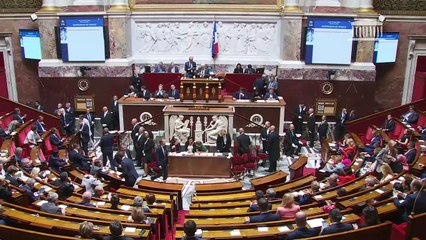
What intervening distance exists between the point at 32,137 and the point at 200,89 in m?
5.97

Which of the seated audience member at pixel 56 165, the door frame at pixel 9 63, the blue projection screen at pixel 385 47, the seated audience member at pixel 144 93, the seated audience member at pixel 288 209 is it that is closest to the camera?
the seated audience member at pixel 288 209

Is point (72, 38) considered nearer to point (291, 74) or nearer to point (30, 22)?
point (30, 22)

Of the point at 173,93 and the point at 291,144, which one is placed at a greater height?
the point at 173,93

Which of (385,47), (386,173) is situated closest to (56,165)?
(386,173)

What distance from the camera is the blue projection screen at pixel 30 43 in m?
18.5

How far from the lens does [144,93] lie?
1638 cm

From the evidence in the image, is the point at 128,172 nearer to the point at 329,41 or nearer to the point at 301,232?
the point at 301,232

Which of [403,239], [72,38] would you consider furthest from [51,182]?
[72,38]

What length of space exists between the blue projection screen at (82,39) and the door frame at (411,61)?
1238 cm

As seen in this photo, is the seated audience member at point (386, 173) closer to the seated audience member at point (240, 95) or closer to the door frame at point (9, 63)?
the seated audience member at point (240, 95)

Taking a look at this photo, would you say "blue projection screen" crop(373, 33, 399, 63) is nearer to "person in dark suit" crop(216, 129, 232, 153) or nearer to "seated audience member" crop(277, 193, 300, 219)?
"person in dark suit" crop(216, 129, 232, 153)

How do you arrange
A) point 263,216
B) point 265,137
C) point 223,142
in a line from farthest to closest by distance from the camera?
1. point 265,137
2. point 223,142
3. point 263,216

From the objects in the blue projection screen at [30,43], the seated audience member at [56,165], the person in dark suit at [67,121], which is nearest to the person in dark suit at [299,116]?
the person in dark suit at [67,121]

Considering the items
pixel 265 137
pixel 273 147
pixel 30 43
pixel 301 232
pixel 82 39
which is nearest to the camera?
pixel 301 232
